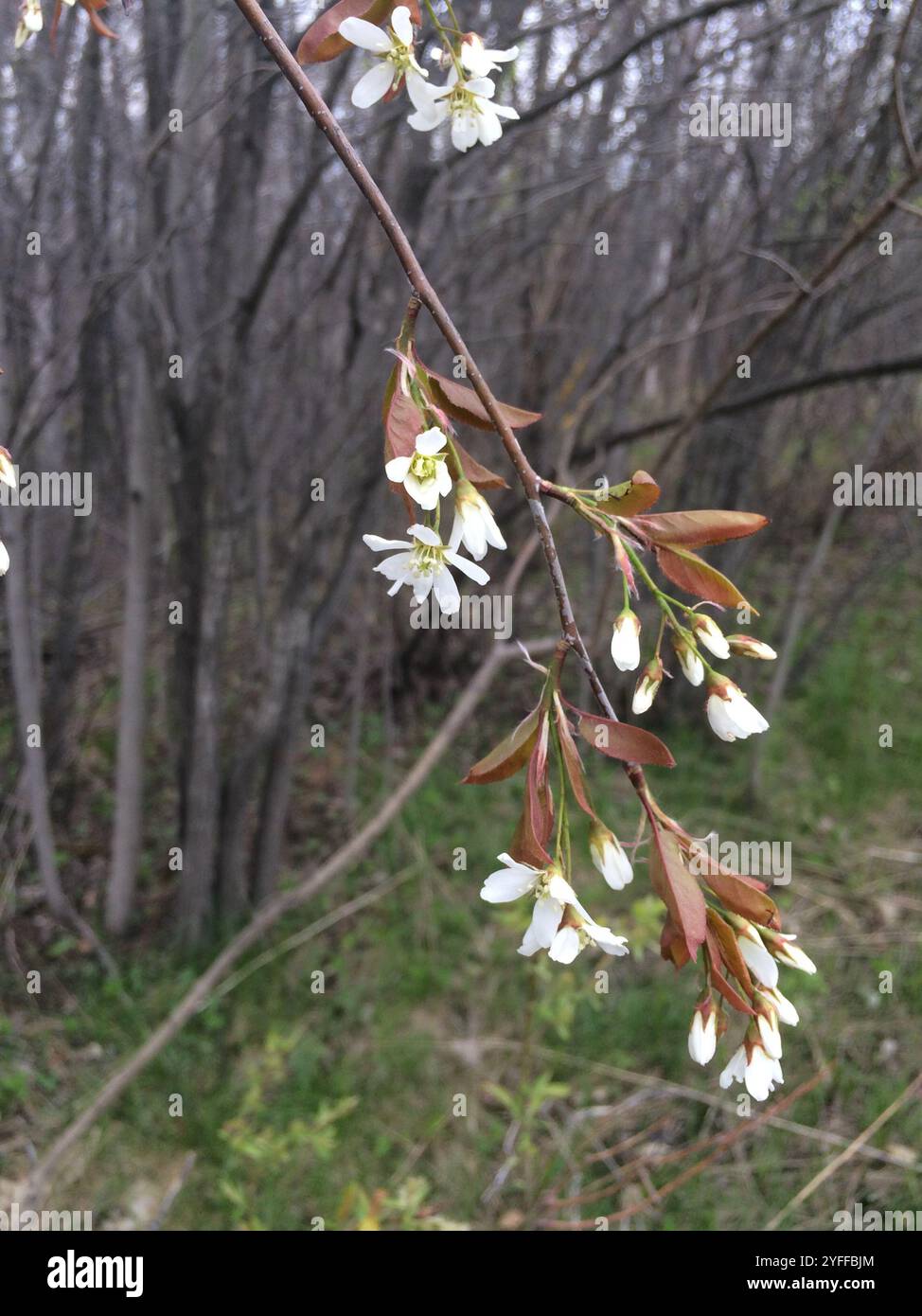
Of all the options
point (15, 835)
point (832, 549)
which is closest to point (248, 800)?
point (15, 835)

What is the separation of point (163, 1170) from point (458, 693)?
Answer: 2325mm

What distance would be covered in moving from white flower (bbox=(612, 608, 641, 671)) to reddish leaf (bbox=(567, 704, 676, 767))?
0.16 feet

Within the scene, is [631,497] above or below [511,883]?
above

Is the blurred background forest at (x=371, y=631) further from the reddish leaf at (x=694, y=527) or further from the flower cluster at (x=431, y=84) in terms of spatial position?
the reddish leaf at (x=694, y=527)

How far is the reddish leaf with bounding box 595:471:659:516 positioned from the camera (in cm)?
60

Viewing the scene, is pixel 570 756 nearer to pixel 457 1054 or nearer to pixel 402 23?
pixel 402 23

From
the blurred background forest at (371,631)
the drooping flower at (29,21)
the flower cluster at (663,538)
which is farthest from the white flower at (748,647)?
the blurred background forest at (371,631)

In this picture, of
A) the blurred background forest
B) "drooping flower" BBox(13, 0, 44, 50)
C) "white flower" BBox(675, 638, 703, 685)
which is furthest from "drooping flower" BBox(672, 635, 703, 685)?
the blurred background forest

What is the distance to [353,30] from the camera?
625mm

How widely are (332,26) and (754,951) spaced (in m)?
0.72

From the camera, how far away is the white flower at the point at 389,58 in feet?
2.05

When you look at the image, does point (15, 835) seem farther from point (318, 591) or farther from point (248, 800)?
point (318, 591)

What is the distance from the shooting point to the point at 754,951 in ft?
2.29

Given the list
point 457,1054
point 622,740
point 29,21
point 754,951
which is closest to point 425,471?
point 622,740
